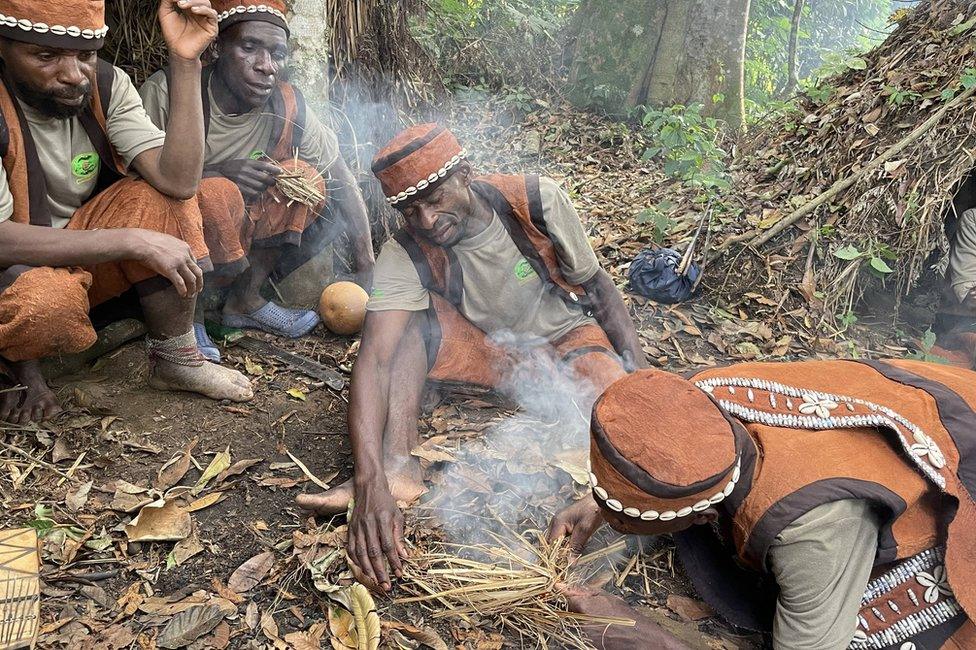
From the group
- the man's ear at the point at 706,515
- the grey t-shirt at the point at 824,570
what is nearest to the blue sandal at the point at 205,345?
the man's ear at the point at 706,515

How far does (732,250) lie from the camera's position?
197 inches

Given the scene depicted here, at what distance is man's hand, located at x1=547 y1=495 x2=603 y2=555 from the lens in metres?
2.69

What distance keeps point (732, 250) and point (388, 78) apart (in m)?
2.54

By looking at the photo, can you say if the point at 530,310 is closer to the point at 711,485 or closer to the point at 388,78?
the point at 711,485

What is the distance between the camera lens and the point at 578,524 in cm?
271

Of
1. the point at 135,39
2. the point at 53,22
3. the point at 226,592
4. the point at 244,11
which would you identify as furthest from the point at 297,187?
the point at 226,592

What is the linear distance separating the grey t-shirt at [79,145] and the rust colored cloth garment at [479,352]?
142 cm

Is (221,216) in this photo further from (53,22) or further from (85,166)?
(53,22)

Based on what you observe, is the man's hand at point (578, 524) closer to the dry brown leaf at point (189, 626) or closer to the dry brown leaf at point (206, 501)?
the dry brown leaf at point (189, 626)

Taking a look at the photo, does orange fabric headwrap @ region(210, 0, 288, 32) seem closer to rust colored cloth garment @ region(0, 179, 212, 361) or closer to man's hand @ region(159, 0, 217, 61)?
man's hand @ region(159, 0, 217, 61)

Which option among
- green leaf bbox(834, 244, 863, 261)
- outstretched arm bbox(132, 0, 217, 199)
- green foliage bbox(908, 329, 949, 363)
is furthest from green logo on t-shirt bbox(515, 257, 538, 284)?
green foliage bbox(908, 329, 949, 363)

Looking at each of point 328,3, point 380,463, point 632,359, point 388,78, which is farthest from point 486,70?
point 380,463

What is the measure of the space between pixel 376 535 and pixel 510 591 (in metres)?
0.51

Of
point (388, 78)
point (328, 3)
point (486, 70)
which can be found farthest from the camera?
point (486, 70)
